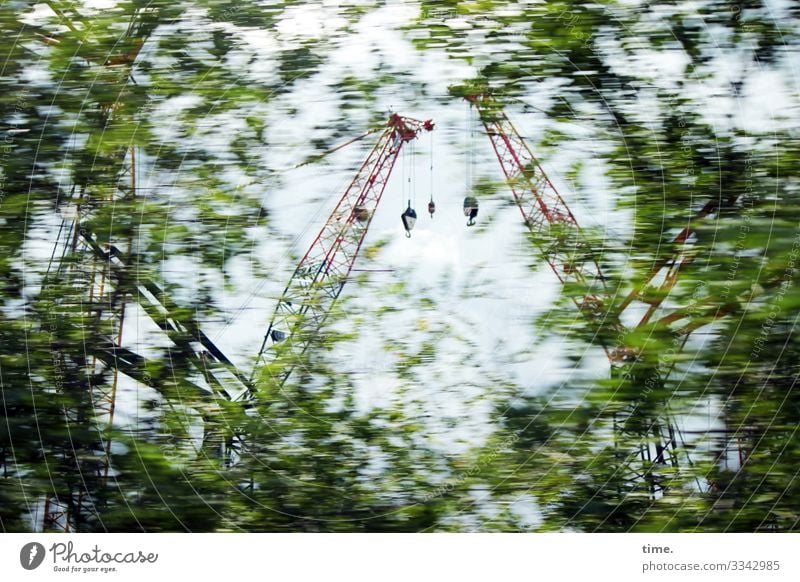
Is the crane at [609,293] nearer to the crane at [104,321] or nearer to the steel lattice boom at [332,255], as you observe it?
the steel lattice boom at [332,255]

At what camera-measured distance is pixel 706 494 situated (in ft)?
8.18

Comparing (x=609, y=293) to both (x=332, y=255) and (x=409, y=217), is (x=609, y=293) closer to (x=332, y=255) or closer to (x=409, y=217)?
(x=409, y=217)

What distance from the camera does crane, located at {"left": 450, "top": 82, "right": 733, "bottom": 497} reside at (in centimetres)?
248

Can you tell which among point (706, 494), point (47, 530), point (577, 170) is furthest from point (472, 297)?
point (47, 530)

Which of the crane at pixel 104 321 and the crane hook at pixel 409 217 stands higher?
the crane hook at pixel 409 217

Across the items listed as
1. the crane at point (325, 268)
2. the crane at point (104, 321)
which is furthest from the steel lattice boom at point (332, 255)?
the crane at point (104, 321)

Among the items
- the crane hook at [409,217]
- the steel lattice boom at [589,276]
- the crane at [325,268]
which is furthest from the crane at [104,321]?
the steel lattice boom at [589,276]

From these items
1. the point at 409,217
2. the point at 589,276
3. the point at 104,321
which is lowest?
the point at 104,321

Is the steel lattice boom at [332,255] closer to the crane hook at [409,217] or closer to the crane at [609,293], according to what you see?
the crane hook at [409,217]

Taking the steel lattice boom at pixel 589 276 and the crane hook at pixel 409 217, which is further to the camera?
the crane hook at pixel 409 217

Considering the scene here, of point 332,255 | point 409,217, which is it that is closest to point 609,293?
point 409,217

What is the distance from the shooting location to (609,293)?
2496 mm

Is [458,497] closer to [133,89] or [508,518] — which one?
[508,518]

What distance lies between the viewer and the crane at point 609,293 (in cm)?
248
